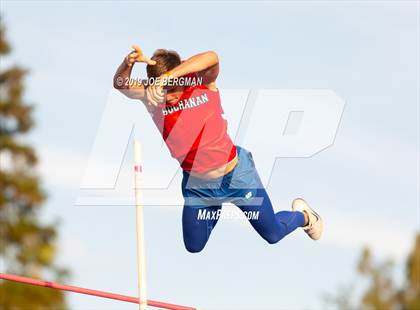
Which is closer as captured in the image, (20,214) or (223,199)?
(223,199)

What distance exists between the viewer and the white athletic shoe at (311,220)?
1433 cm

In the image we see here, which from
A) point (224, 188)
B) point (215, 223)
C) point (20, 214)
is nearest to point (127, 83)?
point (224, 188)

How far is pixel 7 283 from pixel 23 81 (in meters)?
8.31

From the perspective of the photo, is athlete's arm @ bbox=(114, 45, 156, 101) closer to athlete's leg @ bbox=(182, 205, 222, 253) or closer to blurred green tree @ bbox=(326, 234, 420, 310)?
athlete's leg @ bbox=(182, 205, 222, 253)

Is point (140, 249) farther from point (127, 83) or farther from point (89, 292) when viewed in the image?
point (89, 292)

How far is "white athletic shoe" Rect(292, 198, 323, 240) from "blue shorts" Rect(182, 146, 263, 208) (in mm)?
1440

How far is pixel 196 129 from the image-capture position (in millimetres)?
12602

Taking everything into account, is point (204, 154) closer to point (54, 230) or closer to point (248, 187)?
point (248, 187)

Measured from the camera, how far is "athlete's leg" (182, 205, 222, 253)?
12945 millimetres

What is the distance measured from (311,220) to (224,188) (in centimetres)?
175

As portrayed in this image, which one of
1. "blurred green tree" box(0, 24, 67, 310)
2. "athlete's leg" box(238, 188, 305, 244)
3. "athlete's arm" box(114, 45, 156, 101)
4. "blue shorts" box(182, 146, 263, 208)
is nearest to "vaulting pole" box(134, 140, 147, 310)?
"athlete's arm" box(114, 45, 156, 101)

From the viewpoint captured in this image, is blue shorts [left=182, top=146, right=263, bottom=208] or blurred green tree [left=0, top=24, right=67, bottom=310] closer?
blue shorts [left=182, top=146, right=263, bottom=208]

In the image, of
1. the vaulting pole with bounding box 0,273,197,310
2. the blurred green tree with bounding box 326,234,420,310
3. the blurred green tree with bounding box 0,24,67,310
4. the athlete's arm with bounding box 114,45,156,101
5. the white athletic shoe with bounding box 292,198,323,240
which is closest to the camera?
the athlete's arm with bounding box 114,45,156,101

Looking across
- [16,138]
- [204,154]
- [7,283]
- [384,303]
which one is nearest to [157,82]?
[204,154]
